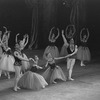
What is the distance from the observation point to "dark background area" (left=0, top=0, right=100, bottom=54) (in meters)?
14.5

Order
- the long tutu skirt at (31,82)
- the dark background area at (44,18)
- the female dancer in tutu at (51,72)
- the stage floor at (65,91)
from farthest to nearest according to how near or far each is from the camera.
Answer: the dark background area at (44,18) → the female dancer in tutu at (51,72) → the long tutu skirt at (31,82) → the stage floor at (65,91)

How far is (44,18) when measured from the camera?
48.9 feet

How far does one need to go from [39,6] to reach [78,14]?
215 cm

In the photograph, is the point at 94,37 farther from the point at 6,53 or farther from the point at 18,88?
the point at 18,88

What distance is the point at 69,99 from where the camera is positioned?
6.75 metres

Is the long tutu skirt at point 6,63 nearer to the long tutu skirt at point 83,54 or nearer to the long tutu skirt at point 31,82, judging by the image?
the long tutu skirt at point 31,82

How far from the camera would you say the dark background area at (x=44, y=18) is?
47.6 ft

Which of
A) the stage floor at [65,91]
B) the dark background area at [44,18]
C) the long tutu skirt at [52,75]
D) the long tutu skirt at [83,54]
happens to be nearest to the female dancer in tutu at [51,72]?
the long tutu skirt at [52,75]

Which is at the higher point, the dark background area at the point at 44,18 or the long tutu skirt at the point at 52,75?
the dark background area at the point at 44,18

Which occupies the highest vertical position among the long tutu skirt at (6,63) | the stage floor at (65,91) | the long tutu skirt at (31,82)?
the long tutu skirt at (6,63)

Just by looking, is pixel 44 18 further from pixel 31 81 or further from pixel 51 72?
pixel 31 81

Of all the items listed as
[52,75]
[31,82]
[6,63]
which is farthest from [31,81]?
[6,63]

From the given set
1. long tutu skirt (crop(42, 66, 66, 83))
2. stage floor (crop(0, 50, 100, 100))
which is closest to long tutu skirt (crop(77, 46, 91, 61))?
stage floor (crop(0, 50, 100, 100))

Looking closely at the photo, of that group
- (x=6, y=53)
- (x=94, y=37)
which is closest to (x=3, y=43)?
(x=6, y=53)
